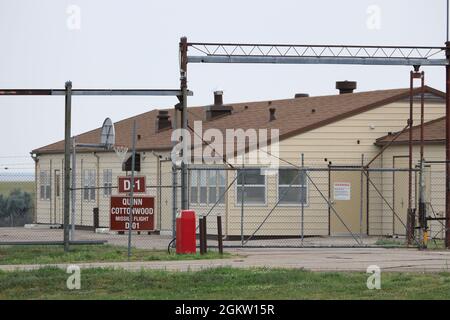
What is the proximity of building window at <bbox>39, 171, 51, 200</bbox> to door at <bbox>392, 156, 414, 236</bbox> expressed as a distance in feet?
54.4

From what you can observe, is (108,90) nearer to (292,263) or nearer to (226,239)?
(292,263)

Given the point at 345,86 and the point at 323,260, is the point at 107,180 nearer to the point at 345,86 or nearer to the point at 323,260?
the point at 345,86

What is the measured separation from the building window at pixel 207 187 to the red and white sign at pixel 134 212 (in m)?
11.0

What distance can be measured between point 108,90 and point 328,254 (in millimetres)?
6221

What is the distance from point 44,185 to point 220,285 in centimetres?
3119

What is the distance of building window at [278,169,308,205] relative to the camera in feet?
120

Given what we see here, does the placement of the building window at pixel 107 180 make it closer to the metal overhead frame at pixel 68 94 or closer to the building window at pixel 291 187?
the building window at pixel 291 187

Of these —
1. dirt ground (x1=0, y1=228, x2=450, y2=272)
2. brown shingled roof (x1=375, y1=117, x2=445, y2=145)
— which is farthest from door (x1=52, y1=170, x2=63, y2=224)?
dirt ground (x1=0, y1=228, x2=450, y2=272)

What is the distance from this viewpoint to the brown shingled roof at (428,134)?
116 ft

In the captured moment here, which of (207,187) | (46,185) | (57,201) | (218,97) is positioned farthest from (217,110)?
(46,185)

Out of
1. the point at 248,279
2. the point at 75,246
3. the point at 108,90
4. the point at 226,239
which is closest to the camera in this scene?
the point at 248,279

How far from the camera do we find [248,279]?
19.3 metres

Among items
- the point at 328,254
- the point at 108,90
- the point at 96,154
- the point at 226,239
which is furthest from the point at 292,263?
the point at 96,154

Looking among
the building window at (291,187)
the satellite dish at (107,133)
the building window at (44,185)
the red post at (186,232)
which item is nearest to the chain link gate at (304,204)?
the building window at (291,187)
